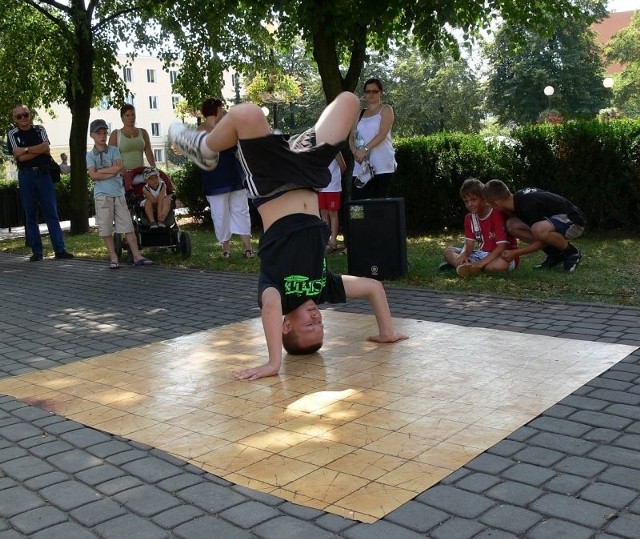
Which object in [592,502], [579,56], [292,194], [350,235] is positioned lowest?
[592,502]

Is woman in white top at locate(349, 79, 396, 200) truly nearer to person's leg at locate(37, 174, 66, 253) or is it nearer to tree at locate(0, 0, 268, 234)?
person's leg at locate(37, 174, 66, 253)

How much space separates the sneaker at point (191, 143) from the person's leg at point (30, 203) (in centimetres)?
743

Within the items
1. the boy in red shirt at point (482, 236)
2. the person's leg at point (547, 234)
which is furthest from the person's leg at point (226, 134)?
the person's leg at point (547, 234)

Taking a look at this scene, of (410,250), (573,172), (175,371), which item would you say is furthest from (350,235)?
(573,172)

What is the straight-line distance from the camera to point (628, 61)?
204 ft

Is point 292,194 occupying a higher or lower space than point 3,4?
lower

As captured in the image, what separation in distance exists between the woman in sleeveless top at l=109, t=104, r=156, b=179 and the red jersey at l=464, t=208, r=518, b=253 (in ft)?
17.2

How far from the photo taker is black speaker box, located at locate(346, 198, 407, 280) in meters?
8.20

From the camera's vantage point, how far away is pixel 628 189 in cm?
1133

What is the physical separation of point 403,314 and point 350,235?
6.25ft

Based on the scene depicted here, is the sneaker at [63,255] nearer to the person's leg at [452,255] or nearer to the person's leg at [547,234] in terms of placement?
the person's leg at [452,255]

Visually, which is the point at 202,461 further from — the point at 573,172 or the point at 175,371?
the point at 573,172

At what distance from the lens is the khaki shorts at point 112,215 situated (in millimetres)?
10766

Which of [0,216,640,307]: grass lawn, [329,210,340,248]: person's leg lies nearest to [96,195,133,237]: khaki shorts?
[0,216,640,307]: grass lawn
